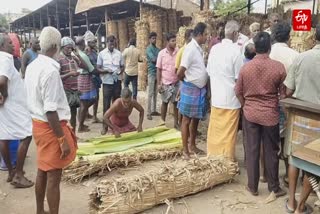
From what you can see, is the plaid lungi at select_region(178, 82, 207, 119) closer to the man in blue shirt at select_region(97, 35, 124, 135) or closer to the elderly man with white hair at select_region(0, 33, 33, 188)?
the elderly man with white hair at select_region(0, 33, 33, 188)

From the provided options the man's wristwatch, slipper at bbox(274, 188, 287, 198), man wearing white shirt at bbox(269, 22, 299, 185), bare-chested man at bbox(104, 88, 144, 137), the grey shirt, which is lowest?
slipper at bbox(274, 188, 287, 198)

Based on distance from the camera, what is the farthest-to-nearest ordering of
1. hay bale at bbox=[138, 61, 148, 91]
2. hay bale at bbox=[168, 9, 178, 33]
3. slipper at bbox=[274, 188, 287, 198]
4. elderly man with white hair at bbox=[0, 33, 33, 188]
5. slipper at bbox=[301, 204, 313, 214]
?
hay bale at bbox=[168, 9, 178, 33], hay bale at bbox=[138, 61, 148, 91], elderly man with white hair at bbox=[0, 33, 33, 188], slipper at bbox=[274, 188, 287, 198], slipper at bbox=[301, 204, 313, 214]

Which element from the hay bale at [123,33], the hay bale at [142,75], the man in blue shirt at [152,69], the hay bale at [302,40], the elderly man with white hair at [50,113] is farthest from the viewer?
the hay bale at [123,33]

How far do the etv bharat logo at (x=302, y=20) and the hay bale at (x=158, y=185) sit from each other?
13.2ft

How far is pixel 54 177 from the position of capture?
3.19m

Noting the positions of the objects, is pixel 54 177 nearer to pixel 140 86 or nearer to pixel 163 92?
pixel 163 92

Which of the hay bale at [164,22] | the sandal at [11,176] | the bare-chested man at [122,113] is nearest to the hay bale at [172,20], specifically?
the hay bale at [164,22]

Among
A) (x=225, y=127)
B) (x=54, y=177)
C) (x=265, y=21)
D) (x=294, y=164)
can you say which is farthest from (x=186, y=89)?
(x=265, y=21)

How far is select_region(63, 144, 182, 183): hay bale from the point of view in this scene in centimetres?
448

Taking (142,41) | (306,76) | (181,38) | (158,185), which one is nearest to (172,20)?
(142,41)

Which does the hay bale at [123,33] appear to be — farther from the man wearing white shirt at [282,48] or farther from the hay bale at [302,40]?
the man wearing white shirt at [282,48]

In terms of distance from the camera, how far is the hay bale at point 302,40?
707cm

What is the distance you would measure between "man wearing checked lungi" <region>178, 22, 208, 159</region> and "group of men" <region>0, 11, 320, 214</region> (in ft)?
0.04

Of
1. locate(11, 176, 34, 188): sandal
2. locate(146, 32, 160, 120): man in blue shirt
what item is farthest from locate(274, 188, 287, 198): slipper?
locate(146, 32, 160, 120): man in blue shirt
